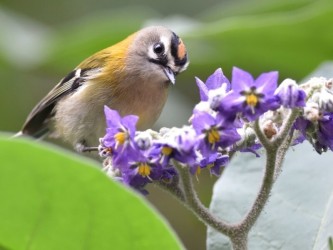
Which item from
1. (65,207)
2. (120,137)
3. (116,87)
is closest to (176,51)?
(116,87)

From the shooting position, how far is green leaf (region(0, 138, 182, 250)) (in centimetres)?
197

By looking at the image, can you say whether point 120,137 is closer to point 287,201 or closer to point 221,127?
point 221,127

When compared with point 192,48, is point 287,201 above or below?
below

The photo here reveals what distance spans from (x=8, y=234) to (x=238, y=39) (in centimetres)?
239

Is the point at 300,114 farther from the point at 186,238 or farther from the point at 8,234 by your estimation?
the point at 186,238

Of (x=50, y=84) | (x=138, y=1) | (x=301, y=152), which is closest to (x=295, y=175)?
(x=301, y=152)

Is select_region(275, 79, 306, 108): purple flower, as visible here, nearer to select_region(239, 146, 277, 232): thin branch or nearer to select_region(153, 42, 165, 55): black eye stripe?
select_region(239, 146, 277, 232): thin branch

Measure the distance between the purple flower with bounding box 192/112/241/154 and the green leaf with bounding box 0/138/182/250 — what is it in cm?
31

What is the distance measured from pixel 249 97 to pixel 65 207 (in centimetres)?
61

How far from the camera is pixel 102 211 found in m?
2.06

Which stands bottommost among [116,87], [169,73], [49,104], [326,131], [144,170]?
[49,104]

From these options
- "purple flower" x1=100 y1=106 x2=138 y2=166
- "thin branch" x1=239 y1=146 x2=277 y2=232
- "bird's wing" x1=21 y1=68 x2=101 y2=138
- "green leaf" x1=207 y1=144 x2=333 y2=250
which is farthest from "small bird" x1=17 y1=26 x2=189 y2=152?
"thin branch" x1=239 y1=146 x2=277 y2=232

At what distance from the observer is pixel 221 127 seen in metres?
2.26

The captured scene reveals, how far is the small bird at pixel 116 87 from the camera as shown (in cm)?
466
